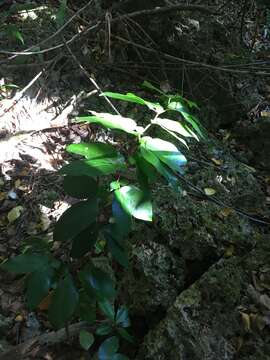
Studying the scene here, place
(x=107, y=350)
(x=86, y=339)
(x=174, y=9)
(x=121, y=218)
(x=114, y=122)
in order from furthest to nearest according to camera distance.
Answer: (x=174, y=9) → (x=86, y=339) → (x=107, y=350) → (x=114, y=122) → (x=121, y=218)

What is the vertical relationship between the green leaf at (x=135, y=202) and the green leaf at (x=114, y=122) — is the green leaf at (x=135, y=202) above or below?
below

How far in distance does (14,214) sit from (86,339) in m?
1.04

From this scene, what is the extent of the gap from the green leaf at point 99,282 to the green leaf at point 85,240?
0.13 meters

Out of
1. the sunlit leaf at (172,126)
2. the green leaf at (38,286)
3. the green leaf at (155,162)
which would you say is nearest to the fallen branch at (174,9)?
the sunlit leaf at (172,126)

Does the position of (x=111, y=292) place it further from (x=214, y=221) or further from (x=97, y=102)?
(x=97, y=102)

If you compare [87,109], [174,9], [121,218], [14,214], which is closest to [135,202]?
[121,218]

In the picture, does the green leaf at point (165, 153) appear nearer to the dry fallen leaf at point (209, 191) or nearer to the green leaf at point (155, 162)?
the green leaf at point (155, 162)

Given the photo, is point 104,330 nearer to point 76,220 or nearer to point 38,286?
point 38,286

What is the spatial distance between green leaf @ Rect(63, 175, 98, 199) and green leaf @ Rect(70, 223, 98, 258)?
4.1 inches

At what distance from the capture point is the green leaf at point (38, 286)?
1.27m

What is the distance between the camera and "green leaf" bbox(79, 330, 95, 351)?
71.4 inches

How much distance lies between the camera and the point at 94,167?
1229 mm

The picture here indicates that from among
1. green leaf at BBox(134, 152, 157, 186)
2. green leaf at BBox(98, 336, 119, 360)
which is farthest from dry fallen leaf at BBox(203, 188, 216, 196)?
green leaf at BBox(134, 152, 157, 186)

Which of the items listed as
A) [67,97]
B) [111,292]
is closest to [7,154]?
[67,97]
